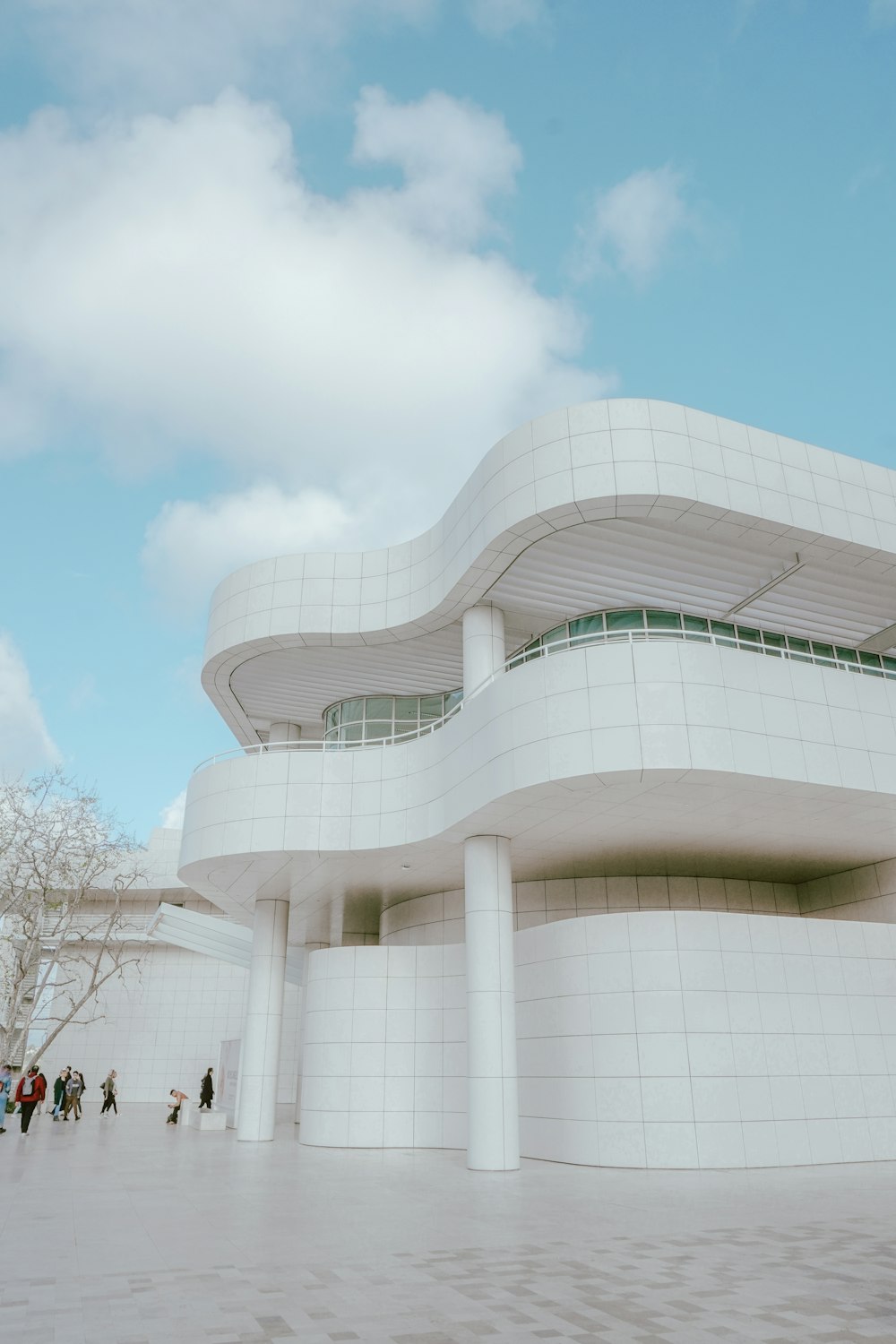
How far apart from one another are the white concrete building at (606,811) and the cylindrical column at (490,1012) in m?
0.06

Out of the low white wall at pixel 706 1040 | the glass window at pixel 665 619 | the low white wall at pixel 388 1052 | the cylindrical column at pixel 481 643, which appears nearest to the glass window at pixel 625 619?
the glass window at pixel 665 619

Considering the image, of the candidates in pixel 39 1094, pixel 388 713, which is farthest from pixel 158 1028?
pixel 388 713

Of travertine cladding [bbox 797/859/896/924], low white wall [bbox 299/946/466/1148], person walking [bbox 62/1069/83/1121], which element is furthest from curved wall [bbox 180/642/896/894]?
person walking [bbox 62/1069/83/1121]

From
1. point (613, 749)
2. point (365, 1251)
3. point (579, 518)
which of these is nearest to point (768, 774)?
point (613, 749)

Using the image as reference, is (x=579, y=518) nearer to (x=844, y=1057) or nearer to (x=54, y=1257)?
(x=844, y=1057)

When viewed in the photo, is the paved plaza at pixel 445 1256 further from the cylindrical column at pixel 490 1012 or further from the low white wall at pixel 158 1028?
the low white wall at pixel 158 1028

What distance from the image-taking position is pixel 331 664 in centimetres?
2552

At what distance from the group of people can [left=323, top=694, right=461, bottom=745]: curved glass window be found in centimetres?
1277

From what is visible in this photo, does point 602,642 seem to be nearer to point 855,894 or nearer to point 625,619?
point 625,619

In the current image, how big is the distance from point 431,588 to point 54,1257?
15.6 metres

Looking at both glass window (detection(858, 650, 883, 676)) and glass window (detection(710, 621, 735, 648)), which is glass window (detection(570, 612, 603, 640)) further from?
glass window (detection(858, 650, 883, 676))

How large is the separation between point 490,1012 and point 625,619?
9.67 meters

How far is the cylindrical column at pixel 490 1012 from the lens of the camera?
1761 centimetres

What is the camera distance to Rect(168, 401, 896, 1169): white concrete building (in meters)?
17.4
